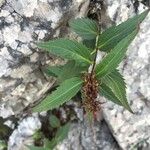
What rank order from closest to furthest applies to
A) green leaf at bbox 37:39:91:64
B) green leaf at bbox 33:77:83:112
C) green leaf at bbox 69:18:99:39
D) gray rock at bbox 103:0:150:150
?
green leaf at bbox 33:77:83:112, green leaf at bbox 37:39:91:64, green leaf at bbox 69:18:99:39, gray rock at bbox 103:0:150:150

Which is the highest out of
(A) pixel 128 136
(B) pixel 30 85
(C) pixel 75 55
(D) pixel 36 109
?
(B) pixel 30 85

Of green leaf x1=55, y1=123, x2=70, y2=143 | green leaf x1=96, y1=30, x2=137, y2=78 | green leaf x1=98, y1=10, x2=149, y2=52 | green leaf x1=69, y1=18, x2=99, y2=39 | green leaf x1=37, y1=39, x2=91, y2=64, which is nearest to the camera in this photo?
green leaf x1=96, y1=30, x2=137, y2=78

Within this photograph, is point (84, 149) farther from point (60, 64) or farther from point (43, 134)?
point (60, 64)

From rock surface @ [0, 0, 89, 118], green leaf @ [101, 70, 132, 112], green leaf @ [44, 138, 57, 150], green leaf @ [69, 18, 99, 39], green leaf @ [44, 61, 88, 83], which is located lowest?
green leaf @ [101, 70, 132, 112]

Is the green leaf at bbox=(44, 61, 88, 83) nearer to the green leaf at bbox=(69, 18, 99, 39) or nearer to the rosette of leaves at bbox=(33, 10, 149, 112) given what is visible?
the rosette of leaves at bbox=(33, 10, 149, 112)

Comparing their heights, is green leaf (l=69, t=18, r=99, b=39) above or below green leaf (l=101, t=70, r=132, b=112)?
above

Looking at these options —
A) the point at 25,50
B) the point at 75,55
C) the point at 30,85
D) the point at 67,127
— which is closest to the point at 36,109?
the point at 75,55

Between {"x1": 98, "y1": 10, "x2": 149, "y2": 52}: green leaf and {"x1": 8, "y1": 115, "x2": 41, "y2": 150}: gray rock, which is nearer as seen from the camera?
{"x1": 98, "y1": 10, "x2": 149, "y2": 52}: green leaf

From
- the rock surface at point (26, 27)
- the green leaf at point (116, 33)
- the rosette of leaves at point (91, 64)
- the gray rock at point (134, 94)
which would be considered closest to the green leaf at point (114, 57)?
the rosette of leaves at point (91, 64)

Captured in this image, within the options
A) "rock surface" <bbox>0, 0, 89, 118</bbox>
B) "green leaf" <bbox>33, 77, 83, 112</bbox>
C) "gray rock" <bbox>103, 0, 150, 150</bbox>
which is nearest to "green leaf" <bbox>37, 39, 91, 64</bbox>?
"green leaf" <bbox>33, 77, 83, 112</bbox>
